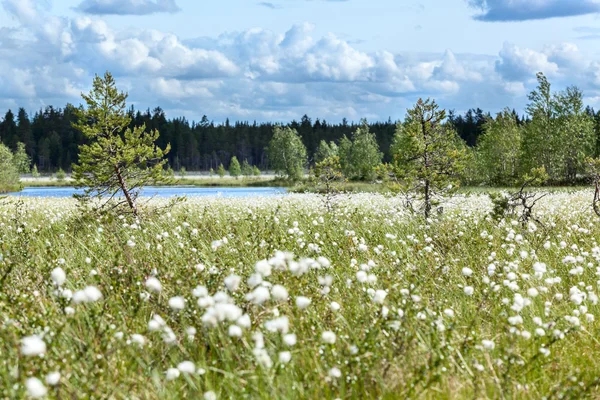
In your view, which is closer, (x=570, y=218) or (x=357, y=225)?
(x=357, y=225)

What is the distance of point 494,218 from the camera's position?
36.3ft

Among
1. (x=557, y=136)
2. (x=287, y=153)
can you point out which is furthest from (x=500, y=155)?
(x=287, y=153)

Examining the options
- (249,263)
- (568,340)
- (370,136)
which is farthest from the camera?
(370,136)

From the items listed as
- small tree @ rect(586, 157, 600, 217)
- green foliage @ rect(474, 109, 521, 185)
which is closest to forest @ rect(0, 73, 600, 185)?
green foliage @ rect(474, 109, 521, 185)

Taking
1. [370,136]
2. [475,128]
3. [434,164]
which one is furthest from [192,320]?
[475,128]

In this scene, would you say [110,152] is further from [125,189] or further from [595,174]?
[595,174]

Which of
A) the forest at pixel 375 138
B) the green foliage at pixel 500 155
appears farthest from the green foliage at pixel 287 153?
A: the green foliage at pixel 500 155

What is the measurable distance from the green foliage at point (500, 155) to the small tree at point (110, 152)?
4657 cm

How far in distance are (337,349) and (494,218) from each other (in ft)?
26.6

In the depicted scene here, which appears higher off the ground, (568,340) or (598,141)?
(598,141)

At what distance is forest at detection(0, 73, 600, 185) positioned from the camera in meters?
52.7

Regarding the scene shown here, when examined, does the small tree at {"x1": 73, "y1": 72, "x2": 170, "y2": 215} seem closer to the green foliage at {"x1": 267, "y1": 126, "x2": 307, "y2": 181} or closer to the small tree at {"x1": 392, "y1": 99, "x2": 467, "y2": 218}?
the small tree at {"x1": 392, "y1": 99, "x2": 467, "y2": 218}

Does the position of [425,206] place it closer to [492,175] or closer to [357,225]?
[357,225]

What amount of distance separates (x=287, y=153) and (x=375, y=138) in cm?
5503
